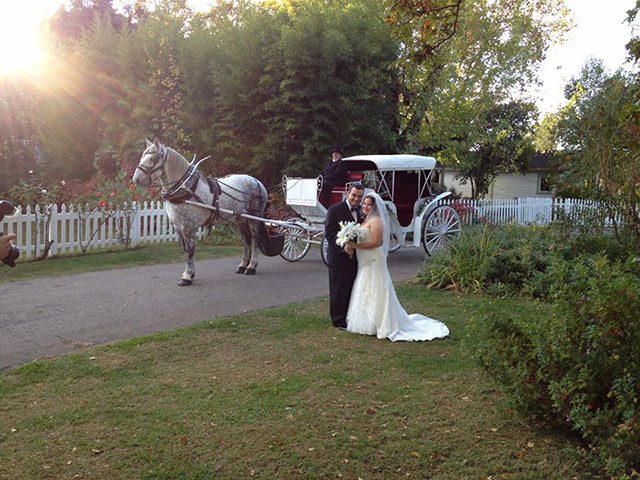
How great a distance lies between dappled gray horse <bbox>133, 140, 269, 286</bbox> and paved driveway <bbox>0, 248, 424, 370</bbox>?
0.52m

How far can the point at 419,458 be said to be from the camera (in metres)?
4.05

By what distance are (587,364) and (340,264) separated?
3962 mm

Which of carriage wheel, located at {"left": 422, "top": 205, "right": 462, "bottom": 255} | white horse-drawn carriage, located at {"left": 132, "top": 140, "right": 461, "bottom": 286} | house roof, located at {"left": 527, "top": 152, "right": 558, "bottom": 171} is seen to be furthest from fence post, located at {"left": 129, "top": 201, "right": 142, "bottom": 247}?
house roof, located at {"left": 527, "top": 152, "right": 558, "bottom": 171}

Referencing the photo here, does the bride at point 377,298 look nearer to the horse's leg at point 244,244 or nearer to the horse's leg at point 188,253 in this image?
the horse's leg at point 188,253

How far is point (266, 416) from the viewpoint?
4.75m

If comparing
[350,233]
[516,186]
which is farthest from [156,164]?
[516,186]


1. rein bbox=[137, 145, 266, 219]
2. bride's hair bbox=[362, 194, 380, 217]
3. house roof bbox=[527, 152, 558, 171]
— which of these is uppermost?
house roof bbox=[527, 152, 558, 171]

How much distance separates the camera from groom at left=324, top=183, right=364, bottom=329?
A: 24.8 ft

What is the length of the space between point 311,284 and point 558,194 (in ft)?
65.0

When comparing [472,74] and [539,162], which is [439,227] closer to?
[472,74]

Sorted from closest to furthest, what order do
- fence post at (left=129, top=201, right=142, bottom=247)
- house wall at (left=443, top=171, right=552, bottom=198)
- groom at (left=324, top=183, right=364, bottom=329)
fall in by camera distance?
groom at (left=324, top=183, right=364, bottom=329), fence post at (left=129, top=201, right=142, bottom=247), house wall at (left=443, top=171, right=552, bottom=198)

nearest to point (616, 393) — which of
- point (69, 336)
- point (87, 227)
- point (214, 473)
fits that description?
point (214, 473)

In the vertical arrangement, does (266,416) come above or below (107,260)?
below

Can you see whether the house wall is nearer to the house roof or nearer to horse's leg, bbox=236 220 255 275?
the house roof
